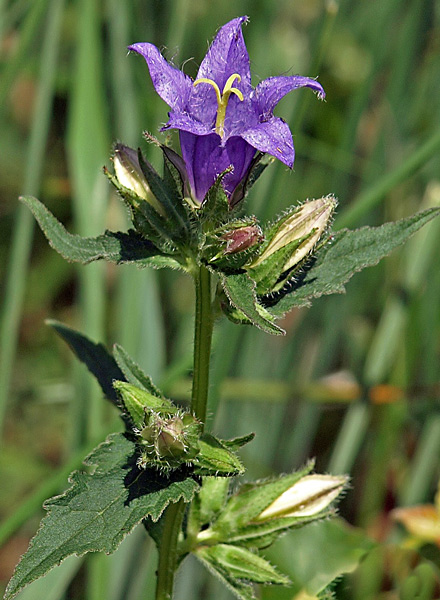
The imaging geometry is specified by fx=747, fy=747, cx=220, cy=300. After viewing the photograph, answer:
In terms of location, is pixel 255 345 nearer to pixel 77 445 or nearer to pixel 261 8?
pixel 77 445

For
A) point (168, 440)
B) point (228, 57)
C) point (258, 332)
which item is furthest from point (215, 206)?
point (258, 332)

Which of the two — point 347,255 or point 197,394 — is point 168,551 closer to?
point 197,394

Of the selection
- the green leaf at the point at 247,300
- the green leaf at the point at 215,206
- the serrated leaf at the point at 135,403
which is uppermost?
the green leaf at the point at 215,206

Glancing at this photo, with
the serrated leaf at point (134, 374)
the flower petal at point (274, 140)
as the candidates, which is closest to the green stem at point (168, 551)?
→ the serrated leaf at point (134, 374)

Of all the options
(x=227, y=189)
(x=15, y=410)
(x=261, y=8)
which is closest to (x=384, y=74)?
(x=261, y=8)

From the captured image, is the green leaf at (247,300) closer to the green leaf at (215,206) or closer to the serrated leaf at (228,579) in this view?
the green leaf at (215,206)

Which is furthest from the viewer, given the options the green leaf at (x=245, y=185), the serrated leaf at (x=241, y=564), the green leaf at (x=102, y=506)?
the serrated leaf at (x=241, y=564)
